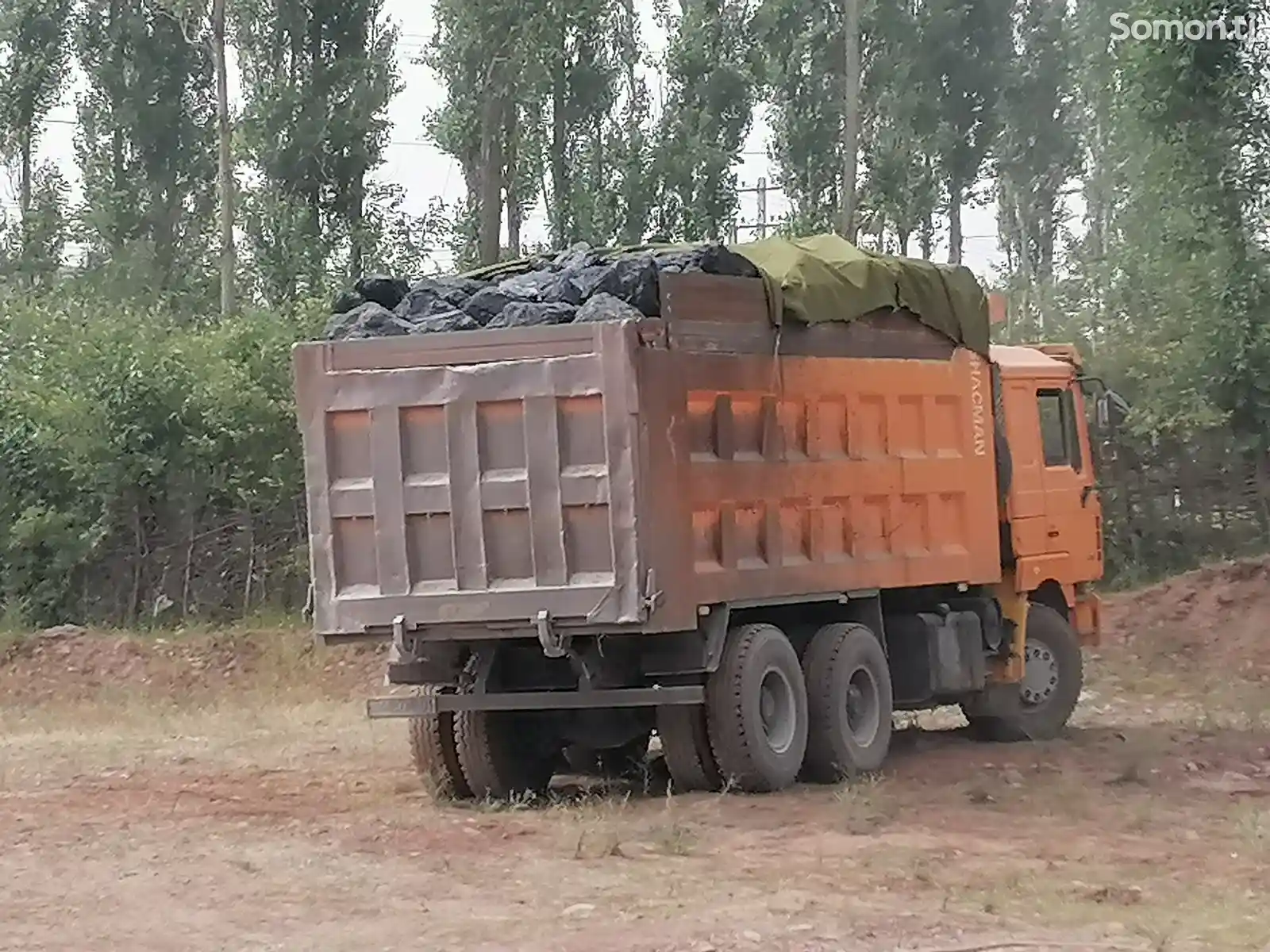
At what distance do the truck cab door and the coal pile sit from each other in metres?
3.86

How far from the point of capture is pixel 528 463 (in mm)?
11102

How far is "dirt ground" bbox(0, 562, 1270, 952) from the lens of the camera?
8297 millimetres

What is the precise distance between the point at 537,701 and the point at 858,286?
3426 mm

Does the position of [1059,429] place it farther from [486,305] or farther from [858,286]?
[486,305]

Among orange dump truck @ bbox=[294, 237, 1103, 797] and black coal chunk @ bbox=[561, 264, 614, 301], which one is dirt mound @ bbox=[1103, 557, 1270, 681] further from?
black coal chunk @ bbox=[561, 264, 614, 301]

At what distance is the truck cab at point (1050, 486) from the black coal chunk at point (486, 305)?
4308mm

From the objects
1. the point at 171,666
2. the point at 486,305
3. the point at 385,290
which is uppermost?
the point at 385,290

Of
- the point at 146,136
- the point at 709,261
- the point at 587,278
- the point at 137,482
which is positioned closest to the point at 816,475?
the point at 709,261

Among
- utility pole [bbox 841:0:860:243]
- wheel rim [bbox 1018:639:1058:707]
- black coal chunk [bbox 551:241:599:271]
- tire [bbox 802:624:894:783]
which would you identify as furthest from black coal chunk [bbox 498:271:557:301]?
utility pole [bbox 841:0:860:243]

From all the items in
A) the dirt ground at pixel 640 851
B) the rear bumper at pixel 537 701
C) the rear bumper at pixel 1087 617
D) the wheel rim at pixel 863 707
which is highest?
the rear bumper at pixel 1087 617

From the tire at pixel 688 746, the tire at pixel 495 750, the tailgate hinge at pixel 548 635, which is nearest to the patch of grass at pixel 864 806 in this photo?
the tire at pixel 688 746

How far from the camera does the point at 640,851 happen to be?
402 inches

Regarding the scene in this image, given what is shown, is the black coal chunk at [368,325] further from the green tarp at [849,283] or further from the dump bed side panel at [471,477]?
the green tarp at [849,283]

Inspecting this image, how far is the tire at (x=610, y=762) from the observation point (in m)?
13.2
